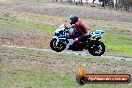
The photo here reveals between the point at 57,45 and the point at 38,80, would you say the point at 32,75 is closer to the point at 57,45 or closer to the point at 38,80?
the point at 38,80

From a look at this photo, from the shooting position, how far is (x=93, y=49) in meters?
19.4

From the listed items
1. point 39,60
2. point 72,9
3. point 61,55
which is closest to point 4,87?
point 39,60

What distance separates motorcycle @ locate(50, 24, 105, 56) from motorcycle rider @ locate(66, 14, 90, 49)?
163 mm

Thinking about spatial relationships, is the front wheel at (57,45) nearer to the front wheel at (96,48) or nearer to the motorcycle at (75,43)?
the motorcycle at (75,43)

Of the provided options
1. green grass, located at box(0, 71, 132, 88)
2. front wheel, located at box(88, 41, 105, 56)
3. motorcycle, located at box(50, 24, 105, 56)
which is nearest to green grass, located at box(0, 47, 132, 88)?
green grass, located at box(0, 71, 132, 88)

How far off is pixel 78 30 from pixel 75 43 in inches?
24.4

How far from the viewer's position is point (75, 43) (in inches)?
742

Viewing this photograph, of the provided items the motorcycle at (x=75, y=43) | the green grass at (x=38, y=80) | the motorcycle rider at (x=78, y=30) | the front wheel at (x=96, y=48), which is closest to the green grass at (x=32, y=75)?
the green grass at (x=38, y=80)

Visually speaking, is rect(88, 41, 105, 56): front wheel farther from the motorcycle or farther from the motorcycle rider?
the motorcycle rider

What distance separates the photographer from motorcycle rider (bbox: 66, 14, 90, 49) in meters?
18.1

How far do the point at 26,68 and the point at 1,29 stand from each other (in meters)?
20.1

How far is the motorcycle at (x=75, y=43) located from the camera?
736 inches

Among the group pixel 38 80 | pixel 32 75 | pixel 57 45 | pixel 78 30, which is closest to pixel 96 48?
pixel 78 30

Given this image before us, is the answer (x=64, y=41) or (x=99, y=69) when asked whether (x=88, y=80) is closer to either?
(x=64, y=41)
